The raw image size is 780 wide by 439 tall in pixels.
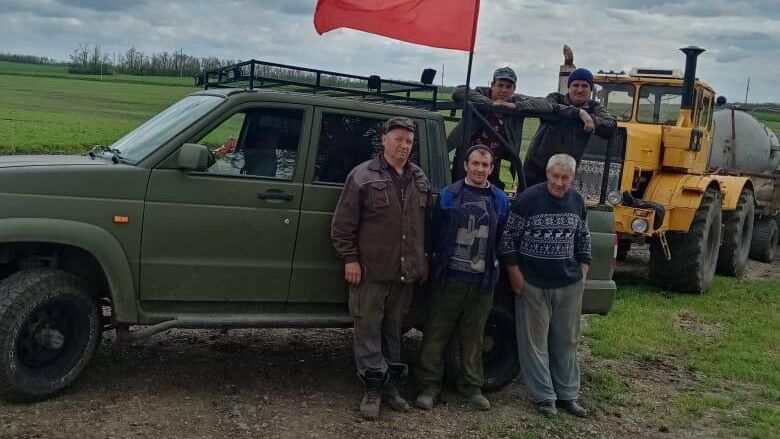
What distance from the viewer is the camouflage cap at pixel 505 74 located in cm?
589

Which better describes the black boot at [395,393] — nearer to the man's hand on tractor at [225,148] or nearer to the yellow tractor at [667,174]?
the man's hand on tractor at [225,148]

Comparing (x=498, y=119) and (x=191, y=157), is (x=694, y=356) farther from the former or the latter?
(x=191, y=157)

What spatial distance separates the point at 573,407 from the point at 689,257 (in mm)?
5172

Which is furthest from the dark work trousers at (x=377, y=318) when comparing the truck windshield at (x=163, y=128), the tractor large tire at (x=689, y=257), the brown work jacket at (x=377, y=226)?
the tractor large tire at (x=689, y=257)

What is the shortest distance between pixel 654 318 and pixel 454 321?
4.06 meters

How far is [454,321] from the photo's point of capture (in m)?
5.22

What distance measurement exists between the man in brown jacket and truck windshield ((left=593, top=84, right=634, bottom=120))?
654cm

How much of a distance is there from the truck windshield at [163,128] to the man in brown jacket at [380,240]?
1.09m

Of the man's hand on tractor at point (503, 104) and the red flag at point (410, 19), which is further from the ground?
the red flag at point (410, 19)

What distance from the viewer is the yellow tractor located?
9.62 m

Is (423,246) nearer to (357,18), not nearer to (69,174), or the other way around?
(357,18)

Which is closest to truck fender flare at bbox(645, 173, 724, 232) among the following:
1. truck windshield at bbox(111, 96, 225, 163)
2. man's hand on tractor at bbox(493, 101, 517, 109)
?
man's hand on tractor at bbox(493, 101, 517, 109)

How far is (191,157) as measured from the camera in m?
4.71

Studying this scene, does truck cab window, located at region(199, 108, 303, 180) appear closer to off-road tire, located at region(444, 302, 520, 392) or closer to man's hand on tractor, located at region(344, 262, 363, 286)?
man's hand on tractor, located at region(344, 262, 363, 286)
